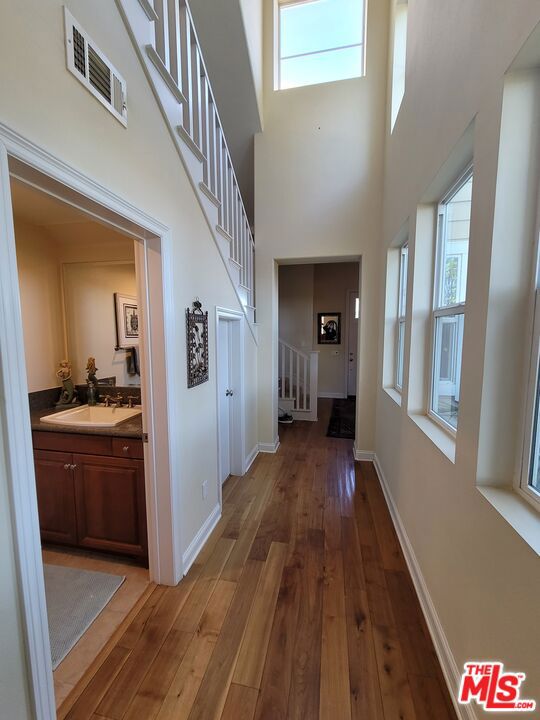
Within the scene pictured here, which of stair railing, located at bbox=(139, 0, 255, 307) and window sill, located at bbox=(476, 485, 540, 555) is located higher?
stair railing, located at bbox=(139, 0, 255, 307)

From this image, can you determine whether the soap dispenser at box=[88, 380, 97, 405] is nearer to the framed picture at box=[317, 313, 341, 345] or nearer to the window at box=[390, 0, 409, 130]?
the window at box=[390, 0, 409, 130]

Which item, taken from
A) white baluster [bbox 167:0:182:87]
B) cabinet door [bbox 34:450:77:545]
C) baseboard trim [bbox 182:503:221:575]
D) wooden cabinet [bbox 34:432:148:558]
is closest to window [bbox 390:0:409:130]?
white baluster [bbox 167:0:182:87]

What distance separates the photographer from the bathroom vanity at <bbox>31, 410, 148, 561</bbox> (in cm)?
184

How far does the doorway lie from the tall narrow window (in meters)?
2.25

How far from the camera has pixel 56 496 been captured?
196 cm

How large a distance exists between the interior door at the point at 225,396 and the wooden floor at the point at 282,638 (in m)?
0.71

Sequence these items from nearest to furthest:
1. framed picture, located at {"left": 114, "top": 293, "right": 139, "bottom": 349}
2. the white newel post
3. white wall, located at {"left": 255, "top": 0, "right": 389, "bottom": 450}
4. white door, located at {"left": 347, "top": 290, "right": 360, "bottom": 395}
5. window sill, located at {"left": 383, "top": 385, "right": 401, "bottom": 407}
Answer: framed picture, located at {"left": 114, "top": 293, "right": 139, "bottom": 349} → window sill, located at {"left": 383, "top": 385, "right": 401, "bottom": 407} → white wall, located at {"left": 255, "top": 0, "right": 389, "bottom": 450} → the white newel post → white door, located at {"left": 347, "top": 290, "right": 360, "bottom": 395}

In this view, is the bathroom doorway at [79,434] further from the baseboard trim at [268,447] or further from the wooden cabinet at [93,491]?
the baseboard trim at [268,447]

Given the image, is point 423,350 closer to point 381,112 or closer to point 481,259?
point 481,259

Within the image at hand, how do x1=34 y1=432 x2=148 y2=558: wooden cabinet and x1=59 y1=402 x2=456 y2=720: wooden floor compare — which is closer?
x1=59 y1=402 x2=456 y2=720: wooden floor

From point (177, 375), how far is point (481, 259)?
1.55 meters

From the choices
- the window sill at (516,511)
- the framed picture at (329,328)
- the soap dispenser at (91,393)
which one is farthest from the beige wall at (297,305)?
the window sill at (516,511)

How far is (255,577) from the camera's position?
6.15 feet

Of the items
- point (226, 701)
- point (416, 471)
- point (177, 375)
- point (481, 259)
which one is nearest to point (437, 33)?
point (481, 259)
